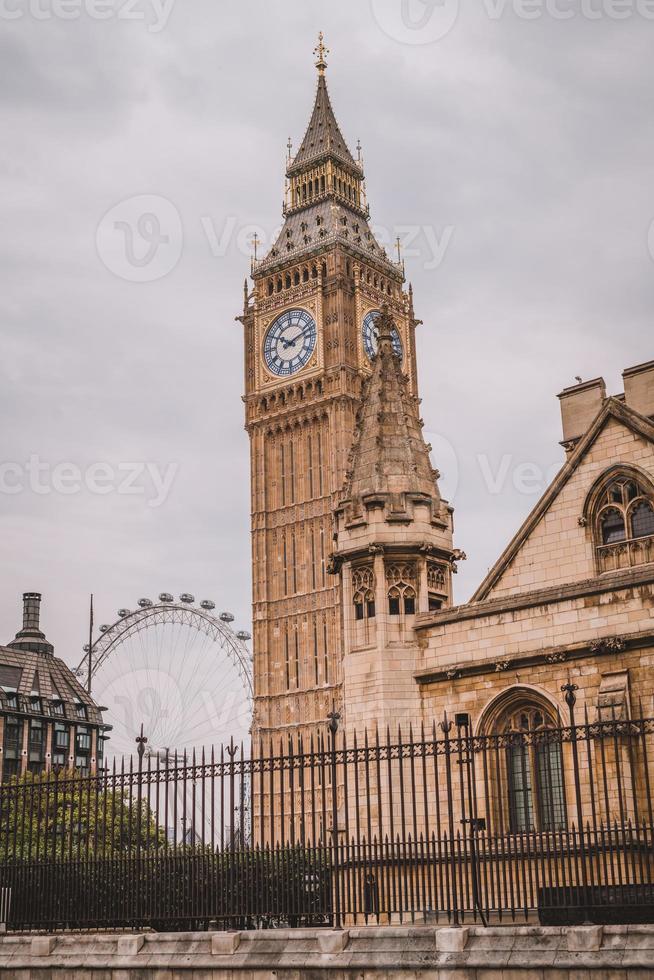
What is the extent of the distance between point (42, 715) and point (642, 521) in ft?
252

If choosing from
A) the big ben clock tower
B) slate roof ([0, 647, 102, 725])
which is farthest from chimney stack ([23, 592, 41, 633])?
the big ben clock tower

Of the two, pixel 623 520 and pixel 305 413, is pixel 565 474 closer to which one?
pixel 623 520

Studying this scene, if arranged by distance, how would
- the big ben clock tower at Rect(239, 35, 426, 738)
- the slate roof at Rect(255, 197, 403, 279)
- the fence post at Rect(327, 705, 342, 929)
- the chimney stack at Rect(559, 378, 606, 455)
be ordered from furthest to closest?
the slate roof at Rect(255, 197, 403, 279)
the big ben clock tower at Rect(239, 35, 426, 738)
the chimney stack at Rect(559, 378, 606, 455)
the fence post at Rect(327, 705, 342, 929)

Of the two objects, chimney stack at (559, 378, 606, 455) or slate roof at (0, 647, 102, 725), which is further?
slate roof at (0, 647, 102, 725)

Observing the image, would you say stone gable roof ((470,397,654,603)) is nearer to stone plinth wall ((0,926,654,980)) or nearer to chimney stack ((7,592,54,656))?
stone plinth wall ((0,926,654,980))

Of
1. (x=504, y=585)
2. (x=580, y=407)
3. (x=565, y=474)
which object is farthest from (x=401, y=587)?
(x=580, y=407)

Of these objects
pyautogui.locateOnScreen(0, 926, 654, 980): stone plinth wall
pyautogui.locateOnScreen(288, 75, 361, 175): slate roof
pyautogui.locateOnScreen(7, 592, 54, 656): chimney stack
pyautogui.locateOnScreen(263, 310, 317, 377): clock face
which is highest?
pyautogui.locateOnScreen(288, 75, 361, 175): slate roof

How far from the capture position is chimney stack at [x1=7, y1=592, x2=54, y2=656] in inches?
4232

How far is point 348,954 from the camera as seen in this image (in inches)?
593

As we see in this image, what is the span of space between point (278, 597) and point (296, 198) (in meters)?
35.5

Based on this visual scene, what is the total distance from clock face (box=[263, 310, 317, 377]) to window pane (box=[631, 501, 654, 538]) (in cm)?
7136

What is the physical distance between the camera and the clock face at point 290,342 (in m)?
96.2

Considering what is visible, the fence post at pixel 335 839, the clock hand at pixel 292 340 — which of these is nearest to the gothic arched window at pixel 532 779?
the fence post at pixel 335 839

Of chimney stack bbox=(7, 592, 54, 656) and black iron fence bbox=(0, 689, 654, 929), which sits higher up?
chimney stack bbox=(7, 592, 54, 656)
